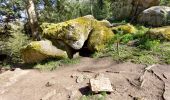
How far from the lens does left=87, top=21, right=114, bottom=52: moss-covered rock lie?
1108cm

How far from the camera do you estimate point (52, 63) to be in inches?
430

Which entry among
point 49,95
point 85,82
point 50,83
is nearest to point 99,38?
point 85,82

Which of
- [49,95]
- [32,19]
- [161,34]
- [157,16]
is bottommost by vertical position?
[49,95]

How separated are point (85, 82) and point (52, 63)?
3083 millimetres

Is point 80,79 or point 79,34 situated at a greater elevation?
point 79,34

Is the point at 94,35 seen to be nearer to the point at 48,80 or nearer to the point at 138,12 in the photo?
the point at 48,80

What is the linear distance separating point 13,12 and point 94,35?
22.0 ft

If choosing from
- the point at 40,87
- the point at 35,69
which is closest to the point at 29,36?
the point at 35,69

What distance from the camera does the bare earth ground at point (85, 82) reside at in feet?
23.4

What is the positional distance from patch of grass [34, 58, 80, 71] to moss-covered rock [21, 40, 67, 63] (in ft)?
0.75

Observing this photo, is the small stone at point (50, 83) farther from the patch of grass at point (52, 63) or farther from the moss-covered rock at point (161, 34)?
the moss-covered rock at point (161, 34)

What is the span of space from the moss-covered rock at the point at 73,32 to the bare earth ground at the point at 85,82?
1.06 m

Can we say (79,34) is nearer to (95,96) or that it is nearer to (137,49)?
(137,49)

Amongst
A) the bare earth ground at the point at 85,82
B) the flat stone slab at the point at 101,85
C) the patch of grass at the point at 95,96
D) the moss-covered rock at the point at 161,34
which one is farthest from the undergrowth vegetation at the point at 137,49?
the patch of grass at the point at 95,96
